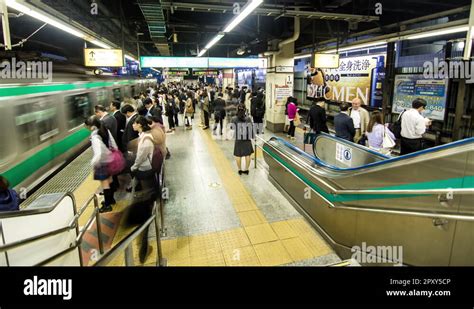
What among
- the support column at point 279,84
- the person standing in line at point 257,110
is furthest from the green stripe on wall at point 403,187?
the support column at point 279,84

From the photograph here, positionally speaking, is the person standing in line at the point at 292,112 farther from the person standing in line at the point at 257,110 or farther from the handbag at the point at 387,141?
the handbag at the point at 387,141

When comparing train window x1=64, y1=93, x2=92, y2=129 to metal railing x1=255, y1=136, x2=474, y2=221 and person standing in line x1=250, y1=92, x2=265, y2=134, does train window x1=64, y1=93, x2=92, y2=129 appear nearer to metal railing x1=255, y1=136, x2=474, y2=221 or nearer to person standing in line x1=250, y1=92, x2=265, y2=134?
person standing in line x1=250, y1=92, x2=265, y2=134

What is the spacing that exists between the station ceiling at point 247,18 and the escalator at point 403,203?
3.99 meters

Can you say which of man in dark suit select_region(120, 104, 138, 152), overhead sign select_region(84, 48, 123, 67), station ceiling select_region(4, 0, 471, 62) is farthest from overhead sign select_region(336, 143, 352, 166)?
overhead sign select_region(84, 48, 123, 67)

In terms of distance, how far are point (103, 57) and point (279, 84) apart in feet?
18.8

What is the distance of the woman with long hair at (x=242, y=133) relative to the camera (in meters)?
5.82

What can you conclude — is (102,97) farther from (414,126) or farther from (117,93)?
(414,126)

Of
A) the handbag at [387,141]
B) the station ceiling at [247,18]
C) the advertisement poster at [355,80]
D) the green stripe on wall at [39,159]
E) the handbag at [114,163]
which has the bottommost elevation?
the green stripe on wall at [39,159]

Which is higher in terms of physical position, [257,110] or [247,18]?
[247,18]

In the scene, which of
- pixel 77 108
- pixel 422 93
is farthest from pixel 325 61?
pixel 77 108

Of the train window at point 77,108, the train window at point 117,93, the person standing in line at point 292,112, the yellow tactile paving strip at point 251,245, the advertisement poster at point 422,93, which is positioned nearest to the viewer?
the yellow tactile paving strip at point 251,245

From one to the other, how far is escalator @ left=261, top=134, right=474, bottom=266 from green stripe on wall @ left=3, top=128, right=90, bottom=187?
15.7 ft

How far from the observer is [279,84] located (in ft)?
33.1
